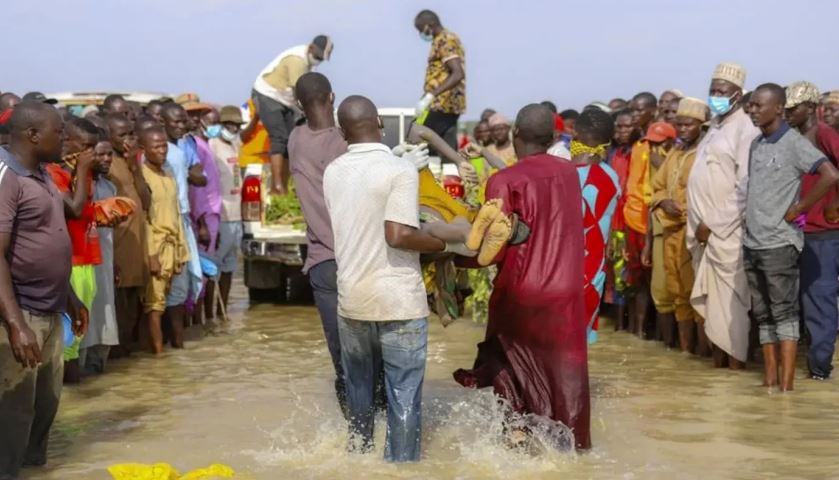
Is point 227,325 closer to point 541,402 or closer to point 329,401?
point 329,401

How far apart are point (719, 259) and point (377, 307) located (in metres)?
4.35

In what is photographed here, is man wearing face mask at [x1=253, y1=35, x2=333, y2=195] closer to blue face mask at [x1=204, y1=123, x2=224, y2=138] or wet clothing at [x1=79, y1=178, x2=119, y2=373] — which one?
blue face mask at [x1=204, y1=123, x2=224, y2=138]

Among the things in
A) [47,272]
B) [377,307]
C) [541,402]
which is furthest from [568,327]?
[47,272]

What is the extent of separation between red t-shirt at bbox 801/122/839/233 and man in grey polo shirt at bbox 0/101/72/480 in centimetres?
556

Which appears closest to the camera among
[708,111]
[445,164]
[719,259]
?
[719,259]

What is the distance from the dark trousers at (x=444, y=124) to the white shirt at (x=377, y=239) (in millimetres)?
6838

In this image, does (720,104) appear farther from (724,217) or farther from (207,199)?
(207,199)

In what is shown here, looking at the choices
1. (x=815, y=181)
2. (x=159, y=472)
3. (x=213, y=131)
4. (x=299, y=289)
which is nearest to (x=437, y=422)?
(x=159, y=472)

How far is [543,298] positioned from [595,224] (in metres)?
1.42

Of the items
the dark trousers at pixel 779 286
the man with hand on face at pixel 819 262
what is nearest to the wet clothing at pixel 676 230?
the man with hand on face at pixel 819 262

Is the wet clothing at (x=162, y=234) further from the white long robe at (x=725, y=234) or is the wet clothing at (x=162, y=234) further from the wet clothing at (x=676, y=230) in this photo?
the white long robe at (x=725, y=234)

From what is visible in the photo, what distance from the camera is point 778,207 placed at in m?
9.19

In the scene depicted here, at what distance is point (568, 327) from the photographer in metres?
6.99

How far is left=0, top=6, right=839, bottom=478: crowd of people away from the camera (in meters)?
6.61
